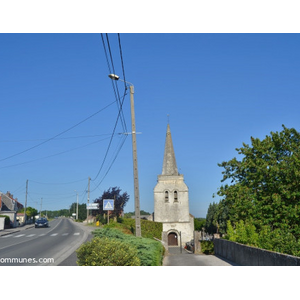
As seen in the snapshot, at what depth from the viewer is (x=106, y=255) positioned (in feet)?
24.9

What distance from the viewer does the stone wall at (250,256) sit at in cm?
970

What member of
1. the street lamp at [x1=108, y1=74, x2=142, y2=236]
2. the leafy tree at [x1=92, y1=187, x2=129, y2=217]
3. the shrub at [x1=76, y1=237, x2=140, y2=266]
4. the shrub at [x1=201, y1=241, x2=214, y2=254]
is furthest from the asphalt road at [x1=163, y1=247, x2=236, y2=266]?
the leafy tree at [x1=92, y1=187, x2=129, y2=217]

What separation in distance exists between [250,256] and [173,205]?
1605 inches

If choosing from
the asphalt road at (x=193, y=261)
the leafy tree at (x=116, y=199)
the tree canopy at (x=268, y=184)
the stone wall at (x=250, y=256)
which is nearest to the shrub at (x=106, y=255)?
the stone wall at (x=250, y=256)

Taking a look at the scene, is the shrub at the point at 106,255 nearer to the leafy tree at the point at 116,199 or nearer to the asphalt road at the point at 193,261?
the asphalt road at the point at 193,261

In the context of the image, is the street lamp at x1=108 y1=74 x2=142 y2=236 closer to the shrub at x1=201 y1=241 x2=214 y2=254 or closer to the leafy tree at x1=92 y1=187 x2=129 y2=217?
the shrub at x1=201 y1=241 x2=214 y2=254

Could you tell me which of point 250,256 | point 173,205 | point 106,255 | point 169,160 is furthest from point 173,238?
point 106,255

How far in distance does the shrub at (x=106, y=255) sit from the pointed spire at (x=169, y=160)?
47406mm

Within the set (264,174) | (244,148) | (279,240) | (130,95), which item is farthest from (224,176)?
(279,240)

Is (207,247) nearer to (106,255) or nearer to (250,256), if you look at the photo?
(250,256)

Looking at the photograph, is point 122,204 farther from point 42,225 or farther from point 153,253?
point 153,253

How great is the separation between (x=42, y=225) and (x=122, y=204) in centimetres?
1296

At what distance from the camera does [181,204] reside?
53.9 m
